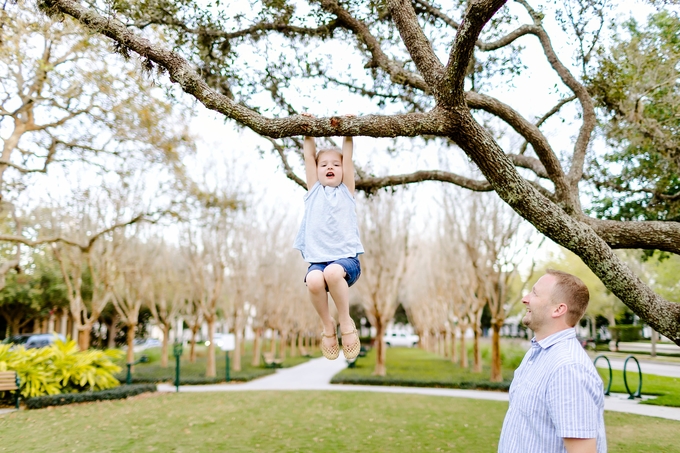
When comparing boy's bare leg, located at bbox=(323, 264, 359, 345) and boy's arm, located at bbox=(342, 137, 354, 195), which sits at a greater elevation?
boy's arm, located at bbox=(342, 137, 354, 195)

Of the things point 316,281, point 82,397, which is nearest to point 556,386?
point 316,281

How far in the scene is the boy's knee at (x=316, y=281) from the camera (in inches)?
147

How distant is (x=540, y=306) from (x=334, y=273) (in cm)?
141

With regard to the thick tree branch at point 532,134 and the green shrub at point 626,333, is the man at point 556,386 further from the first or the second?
the green shrub at point 626,333

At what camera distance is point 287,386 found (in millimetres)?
17250

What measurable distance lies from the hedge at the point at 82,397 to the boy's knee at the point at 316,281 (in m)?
11.1

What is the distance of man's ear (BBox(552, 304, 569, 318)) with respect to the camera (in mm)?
2809

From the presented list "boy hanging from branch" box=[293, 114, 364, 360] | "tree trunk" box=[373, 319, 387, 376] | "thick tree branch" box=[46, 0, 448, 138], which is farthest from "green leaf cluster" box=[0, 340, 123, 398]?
"boy hanging from branch" box=[293, 114, 364, 360]

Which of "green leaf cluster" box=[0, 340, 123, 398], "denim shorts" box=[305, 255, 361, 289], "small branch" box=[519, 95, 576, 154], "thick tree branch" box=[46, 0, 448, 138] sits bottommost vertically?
"green leaf cluster" box=[0, 340, 123, 398]

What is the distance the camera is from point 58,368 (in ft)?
44.5

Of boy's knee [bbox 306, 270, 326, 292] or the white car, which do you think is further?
the white car

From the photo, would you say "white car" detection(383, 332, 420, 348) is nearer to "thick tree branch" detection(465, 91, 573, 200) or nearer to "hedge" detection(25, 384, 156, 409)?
"hedge" detection(25, 384, 156, 409)

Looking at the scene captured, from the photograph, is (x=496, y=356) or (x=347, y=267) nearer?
(x=347, y=267)

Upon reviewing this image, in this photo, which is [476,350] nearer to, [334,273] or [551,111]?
[551,111]
